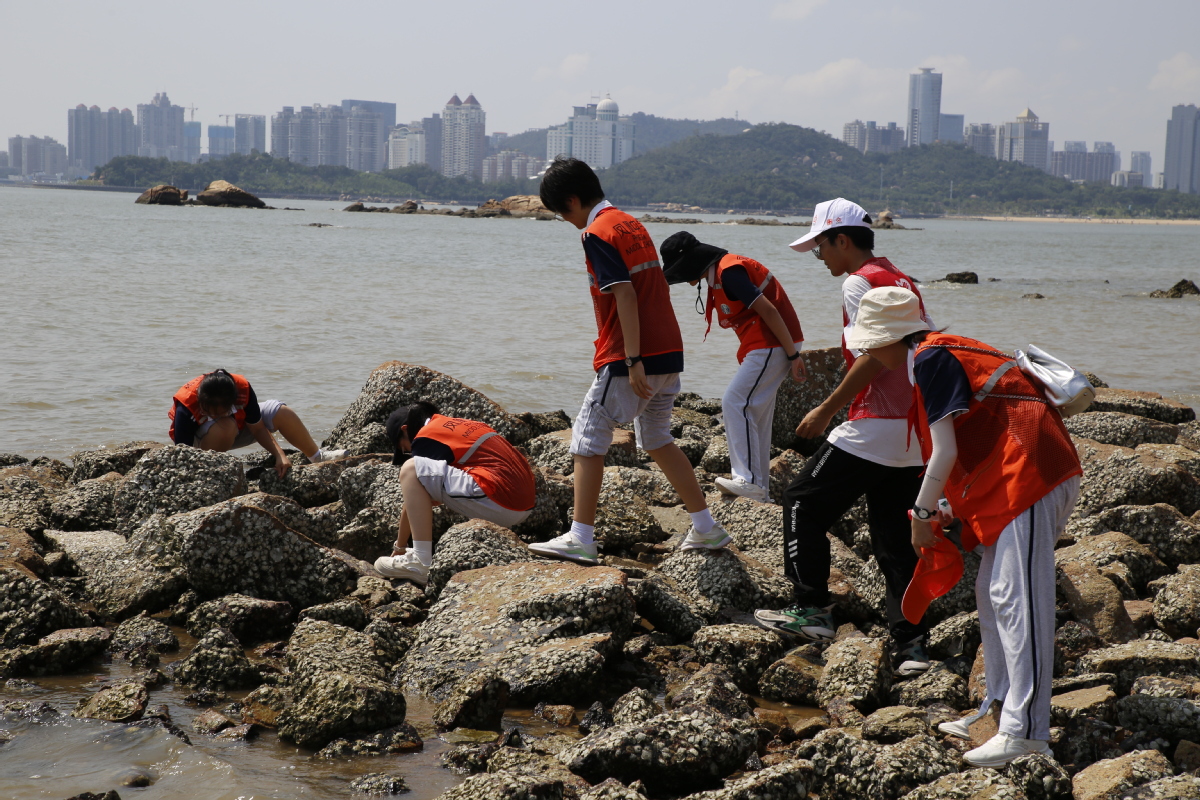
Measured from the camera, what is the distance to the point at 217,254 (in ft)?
104

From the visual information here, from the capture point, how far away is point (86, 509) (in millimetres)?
6059

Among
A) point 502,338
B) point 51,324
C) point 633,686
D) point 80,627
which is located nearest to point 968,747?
point 633,686

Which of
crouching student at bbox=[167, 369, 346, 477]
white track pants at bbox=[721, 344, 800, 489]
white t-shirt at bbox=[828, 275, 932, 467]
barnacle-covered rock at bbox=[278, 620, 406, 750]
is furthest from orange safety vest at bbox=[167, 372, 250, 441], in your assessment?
white t-shirt at bbox=[828, 275, 932, 467]

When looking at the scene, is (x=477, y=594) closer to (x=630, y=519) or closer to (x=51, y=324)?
(x=630, y=519)

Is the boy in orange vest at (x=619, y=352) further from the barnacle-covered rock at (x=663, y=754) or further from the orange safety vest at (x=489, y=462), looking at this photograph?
the barnacle-covered rock at (x=663, y=754)

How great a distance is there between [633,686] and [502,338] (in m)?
12.0

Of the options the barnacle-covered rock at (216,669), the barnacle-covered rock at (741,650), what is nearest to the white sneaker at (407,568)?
the barnacle-covered rock at (216,669)

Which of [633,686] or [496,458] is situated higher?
[496,458]

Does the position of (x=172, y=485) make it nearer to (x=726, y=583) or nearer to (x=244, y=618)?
(x=244, y=618)

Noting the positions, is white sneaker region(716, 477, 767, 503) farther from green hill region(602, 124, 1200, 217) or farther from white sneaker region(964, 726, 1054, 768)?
green hill region(602, 124, 1200, 217)

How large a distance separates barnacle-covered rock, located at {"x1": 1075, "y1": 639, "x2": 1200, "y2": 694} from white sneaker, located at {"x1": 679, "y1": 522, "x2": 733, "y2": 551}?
1.65 meters

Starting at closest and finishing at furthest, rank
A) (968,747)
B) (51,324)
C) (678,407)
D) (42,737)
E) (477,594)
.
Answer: (968,747), (42,737), (477,594), (678,407), (51,324)

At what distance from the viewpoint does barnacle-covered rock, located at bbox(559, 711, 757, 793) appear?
318cm

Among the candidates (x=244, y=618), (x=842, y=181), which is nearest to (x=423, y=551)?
(x=244, y=618)
